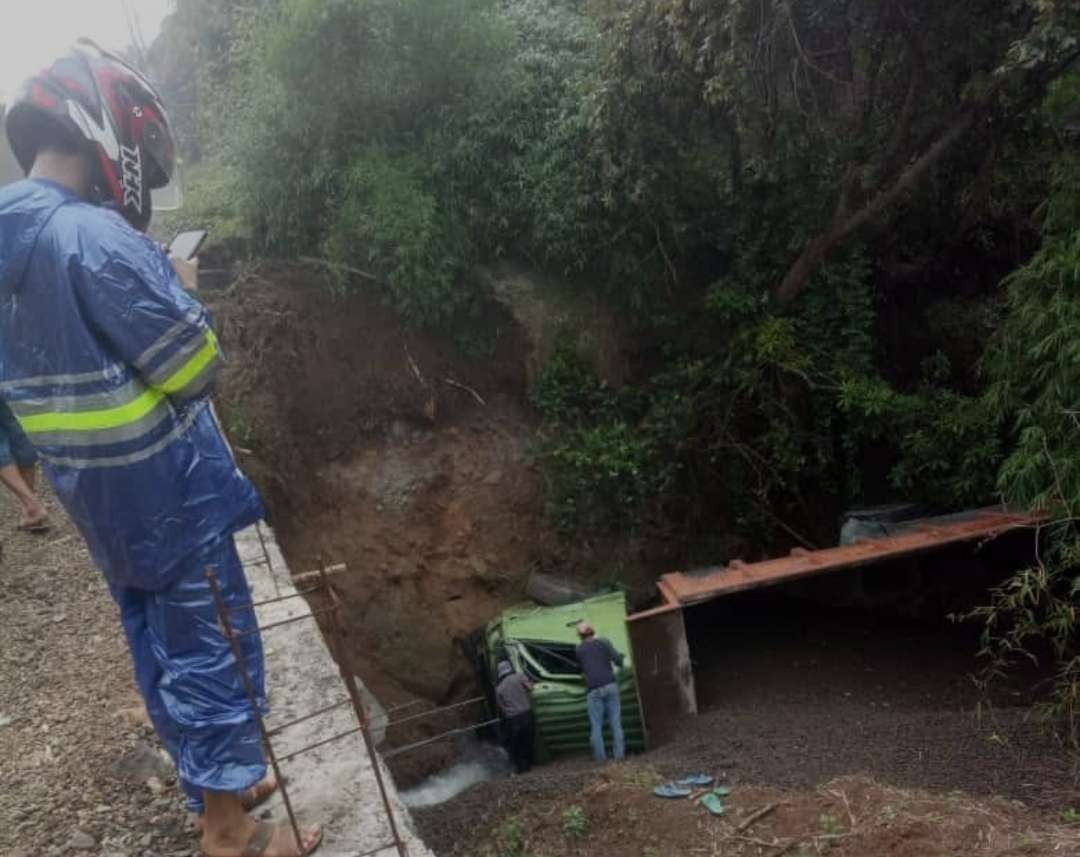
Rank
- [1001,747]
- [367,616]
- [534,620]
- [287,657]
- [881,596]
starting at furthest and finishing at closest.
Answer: [881,596], [367,616], [534,620], [1001,747], [287,657]

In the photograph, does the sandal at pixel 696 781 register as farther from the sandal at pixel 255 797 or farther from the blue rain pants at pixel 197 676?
the blue rain pants at pixel 197 676

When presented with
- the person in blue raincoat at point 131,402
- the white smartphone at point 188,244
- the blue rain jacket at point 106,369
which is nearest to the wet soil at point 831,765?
the person in blue raincoat at point 131,402

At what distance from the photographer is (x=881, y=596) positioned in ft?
26.8

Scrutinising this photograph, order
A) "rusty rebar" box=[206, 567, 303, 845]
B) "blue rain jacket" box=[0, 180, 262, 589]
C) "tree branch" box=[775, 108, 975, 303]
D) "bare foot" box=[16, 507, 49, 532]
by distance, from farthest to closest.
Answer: "tree branch" box=[775, 108, 975, 303] → "bare foot" box=[16, 507, 49, 532] → "rusty rebar" box=[206, 567, 303, 845] → "blue rain jacket" box=[0, 180, 262, 589]

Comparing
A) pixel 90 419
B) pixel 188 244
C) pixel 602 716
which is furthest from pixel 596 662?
pixel 90 419

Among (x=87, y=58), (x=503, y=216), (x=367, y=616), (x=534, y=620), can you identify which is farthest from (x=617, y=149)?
(x=87, y=58)

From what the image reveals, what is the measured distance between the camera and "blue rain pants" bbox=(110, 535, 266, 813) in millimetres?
2293

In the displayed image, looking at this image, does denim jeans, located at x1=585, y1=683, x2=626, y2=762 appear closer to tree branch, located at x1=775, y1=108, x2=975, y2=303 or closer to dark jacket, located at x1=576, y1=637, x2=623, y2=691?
dark jacket, located at x1=576, y1=637, x2=623, y2=691

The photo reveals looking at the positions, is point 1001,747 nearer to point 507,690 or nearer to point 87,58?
point 507,690

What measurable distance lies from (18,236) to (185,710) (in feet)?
4.02

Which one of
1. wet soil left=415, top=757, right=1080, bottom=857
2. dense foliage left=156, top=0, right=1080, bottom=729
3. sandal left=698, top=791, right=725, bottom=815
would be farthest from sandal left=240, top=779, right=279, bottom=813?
dense foliage left=156, top=0, right=1080, bottom=729

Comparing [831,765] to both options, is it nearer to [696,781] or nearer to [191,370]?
[696,781]

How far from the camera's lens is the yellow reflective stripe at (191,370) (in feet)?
7.17

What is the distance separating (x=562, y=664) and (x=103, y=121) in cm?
522
